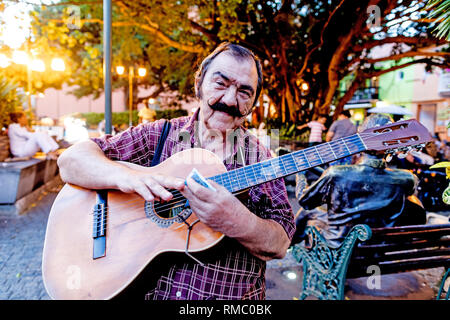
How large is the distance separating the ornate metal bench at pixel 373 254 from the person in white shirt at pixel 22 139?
23.5 feet

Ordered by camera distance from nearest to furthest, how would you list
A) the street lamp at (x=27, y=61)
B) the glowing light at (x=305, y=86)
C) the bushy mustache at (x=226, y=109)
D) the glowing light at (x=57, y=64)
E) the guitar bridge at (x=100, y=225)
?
the guitar bridge at (x=100, y=225), the bushy mustache at (x=226, y=109), the street lamp at (x=27, y=61), the glowing light at (x=57, y=64), the glowing light at (x=305, y=86)

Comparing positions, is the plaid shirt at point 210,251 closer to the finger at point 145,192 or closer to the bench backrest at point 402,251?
the finger at point 145,192

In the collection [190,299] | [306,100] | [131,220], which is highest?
[306,100]

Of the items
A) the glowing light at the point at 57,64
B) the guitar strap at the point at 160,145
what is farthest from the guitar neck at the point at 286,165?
the glowing light at the point at 57,64

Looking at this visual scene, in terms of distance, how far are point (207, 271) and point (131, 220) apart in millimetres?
486

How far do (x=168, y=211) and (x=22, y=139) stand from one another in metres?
7.28

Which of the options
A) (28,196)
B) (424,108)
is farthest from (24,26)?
(424,108)

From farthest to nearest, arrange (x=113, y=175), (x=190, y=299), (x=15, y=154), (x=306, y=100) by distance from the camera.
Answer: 1. (x=306, y=100)
2. (x=15, y=154)
3. (x=113, y=175)
4. (x=190, y=299)

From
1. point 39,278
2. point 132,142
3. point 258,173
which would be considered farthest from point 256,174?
point 39,278

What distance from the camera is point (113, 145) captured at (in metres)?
1.70

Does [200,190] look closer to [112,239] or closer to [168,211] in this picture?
[168,211]

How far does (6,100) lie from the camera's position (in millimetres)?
7219

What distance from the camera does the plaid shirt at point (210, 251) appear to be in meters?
1.41
